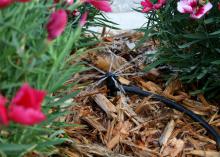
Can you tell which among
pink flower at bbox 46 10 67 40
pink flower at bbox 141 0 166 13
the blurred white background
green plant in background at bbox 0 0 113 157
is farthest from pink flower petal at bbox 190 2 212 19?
the blurred white background

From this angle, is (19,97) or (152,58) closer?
(19,97)

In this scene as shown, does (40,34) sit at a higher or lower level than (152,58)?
higher

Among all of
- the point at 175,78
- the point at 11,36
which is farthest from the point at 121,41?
the point at 11,36

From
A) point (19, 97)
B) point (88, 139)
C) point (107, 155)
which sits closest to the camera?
point (19, 97)

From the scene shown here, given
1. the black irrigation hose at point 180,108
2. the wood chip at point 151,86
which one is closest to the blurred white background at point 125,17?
the wood chip at point 151,86

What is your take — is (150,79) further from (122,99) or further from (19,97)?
(19,97)

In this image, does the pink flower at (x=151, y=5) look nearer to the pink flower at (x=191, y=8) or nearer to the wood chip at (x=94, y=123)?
the pink flower at (x=191, y=8)

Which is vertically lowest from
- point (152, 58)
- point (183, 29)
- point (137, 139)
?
point (137, 139)
